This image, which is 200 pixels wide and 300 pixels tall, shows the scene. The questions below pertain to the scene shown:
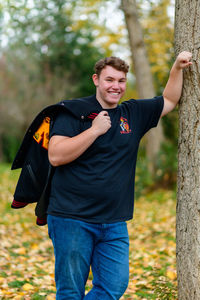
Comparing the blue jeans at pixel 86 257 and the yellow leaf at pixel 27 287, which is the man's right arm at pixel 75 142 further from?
the yellow leaf at pixel 27 287

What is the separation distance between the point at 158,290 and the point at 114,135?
1.44 metres

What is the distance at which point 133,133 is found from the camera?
2.82 meters

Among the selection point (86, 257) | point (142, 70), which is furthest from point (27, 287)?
point (142, 70)

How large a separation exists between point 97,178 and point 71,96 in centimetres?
2108

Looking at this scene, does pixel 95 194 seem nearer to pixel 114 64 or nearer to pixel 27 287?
pixel 114 64

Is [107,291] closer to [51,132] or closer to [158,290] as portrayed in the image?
[158,290]

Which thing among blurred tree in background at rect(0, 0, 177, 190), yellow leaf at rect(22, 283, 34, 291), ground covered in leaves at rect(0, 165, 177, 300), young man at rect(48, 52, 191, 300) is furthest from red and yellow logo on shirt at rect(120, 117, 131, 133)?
blurred tree in background at rect(0, 0, 177, 190)

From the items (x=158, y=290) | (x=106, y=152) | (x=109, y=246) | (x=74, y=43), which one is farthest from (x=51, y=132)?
(x=74, y=43)

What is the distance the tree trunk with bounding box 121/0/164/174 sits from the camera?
397 inches

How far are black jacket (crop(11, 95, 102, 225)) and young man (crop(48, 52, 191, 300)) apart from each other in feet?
0.28

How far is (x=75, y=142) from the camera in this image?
2.51m

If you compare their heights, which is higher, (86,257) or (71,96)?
(71,96)

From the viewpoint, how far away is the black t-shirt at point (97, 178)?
261 centimetres

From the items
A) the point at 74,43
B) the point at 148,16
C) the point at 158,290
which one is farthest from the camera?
the point at 74,43
